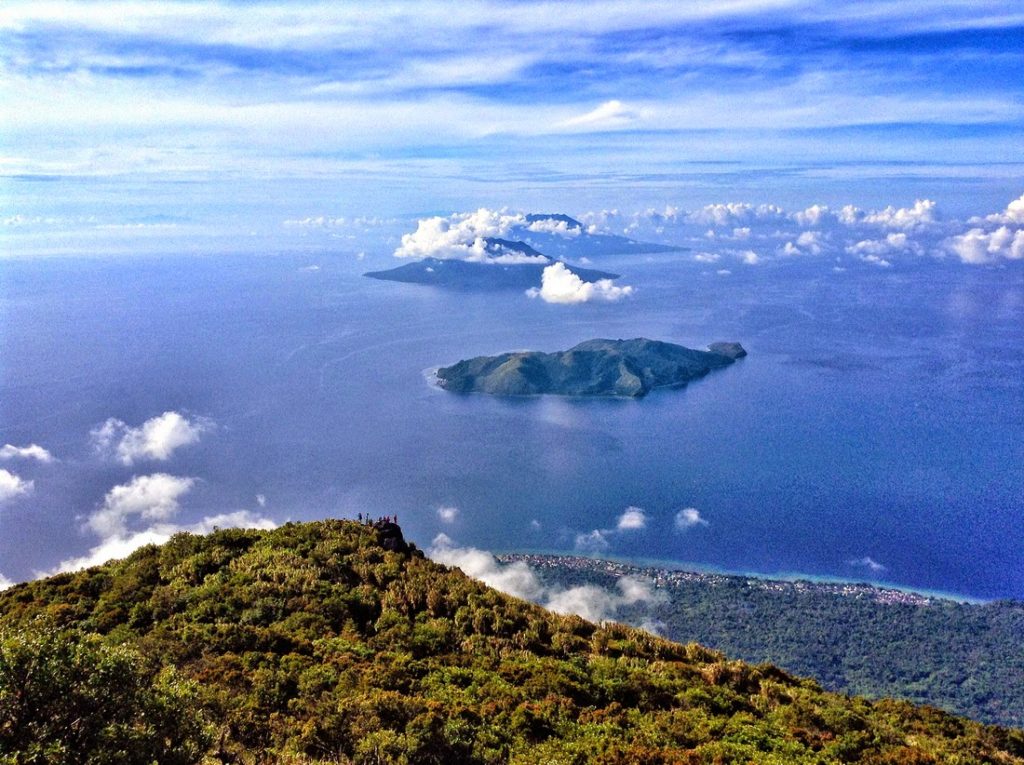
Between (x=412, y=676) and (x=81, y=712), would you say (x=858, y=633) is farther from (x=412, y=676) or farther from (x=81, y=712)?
(x=81, y=712)

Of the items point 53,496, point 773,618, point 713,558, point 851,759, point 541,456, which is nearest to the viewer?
point 851,759

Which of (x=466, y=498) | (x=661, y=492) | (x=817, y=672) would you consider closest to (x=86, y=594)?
(x=817, y=672)

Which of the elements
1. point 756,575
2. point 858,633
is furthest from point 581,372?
point 858,633

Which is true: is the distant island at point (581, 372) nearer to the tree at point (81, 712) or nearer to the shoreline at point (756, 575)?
the shoreline at point (756, 575)

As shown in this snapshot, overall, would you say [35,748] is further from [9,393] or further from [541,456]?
[9,393]

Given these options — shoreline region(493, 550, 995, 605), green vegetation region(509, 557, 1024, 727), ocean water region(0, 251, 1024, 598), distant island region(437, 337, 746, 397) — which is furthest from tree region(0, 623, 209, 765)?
distant island region(437, 337, 746, 397)

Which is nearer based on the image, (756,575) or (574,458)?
(756,575)
